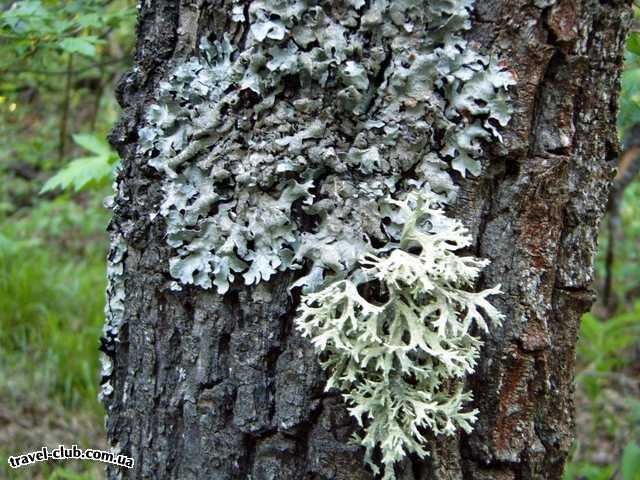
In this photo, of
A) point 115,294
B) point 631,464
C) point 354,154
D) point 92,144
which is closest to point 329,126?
point 354,154

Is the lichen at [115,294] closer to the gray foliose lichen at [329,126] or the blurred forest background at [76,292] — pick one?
the gray foliose lichen at [329,126]

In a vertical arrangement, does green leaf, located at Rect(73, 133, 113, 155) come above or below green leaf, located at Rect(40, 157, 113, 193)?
above

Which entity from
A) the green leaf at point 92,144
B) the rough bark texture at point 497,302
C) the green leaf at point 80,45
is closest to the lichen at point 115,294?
the rough bark texture at point 497,302

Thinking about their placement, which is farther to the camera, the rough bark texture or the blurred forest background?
the blurred forest background

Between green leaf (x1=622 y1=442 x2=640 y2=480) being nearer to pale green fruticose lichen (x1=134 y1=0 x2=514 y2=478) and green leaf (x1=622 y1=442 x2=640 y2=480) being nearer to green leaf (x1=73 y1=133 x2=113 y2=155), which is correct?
pale green fruticose lichen (x1=134 y1=0 x2=514 y2=478)

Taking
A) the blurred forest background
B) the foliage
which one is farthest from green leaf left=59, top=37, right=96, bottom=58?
the foliage

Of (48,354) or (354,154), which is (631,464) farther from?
(48,354)
